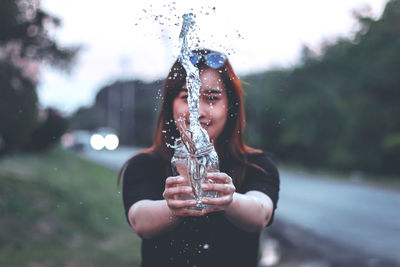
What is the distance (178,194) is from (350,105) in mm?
17278

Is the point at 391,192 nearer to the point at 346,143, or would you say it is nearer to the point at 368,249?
the point at 346,143

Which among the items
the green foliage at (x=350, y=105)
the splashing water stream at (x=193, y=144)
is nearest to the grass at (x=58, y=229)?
the splashing water stream at (x=193, y=144)

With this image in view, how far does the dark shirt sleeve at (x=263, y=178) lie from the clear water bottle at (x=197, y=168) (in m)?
0.37

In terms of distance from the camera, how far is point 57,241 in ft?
19.6

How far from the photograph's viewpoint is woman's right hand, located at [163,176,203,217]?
1079 mm

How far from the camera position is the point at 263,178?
1.55 meters

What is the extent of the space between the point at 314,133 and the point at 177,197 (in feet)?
63.4

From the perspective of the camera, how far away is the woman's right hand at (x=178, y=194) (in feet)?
3.54

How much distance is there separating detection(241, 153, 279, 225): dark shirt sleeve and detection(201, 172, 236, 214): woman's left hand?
1.35ft

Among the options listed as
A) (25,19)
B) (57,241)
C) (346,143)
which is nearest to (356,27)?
(346,143)

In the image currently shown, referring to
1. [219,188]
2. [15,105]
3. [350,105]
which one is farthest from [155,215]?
[350,105]

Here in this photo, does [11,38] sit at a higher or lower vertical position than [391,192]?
higher

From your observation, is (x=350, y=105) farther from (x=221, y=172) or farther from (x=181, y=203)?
(x=181, y=203)

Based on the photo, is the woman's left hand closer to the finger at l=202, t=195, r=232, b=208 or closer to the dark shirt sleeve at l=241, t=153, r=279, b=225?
the finger at l=202, t=195, r=232, b=208
